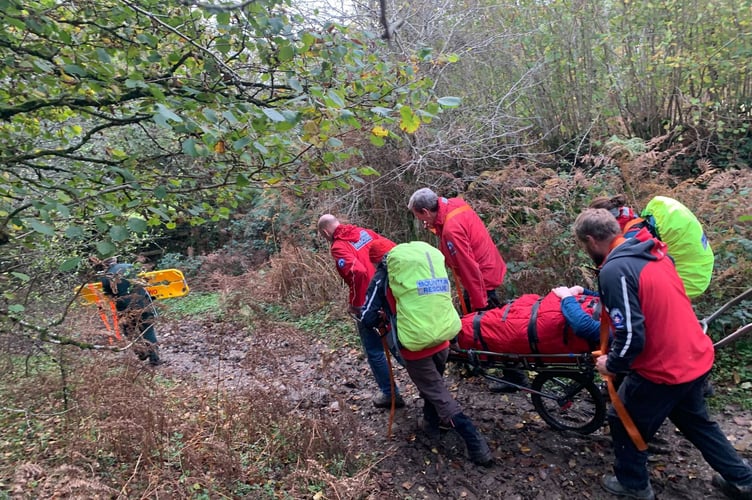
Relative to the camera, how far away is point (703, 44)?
Result: 6.86 meters

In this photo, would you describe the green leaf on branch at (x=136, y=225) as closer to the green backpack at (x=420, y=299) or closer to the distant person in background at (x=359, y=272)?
the green backpack at (x=420, y=299)

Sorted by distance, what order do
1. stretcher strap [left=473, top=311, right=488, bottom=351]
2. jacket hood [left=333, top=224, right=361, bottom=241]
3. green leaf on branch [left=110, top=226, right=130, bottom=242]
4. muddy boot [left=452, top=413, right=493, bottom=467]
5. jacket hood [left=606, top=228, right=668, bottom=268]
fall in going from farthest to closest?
jacket hood [left=333, top=224, right=361, bottom=241], stretcher strap [left=473, top=311, right=488, bottom=351], muddy boot [left=452, top=413, right=493, bottom=467], jacket hood [left=606, top=228, right=668, bottom=268], green leaf on branch [left=110, top=226, right=130, bottom=242]

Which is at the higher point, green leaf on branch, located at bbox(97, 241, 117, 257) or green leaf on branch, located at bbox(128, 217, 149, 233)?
green leaf on branch, located at bbox(128, 217, 149, 233)

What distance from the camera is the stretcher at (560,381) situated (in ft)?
11.9

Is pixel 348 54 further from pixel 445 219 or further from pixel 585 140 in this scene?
pixel 585 140

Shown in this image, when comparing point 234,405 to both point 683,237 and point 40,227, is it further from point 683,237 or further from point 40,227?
point 683,237

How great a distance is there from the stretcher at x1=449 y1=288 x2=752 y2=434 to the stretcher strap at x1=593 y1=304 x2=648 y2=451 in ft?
1.20

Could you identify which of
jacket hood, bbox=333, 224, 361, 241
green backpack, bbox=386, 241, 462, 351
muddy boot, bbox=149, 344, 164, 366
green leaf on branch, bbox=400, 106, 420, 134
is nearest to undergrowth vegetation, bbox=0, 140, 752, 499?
muddy boot, bbox=149, 344, 164, 366

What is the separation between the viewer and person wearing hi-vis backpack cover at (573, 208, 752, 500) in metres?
2.76

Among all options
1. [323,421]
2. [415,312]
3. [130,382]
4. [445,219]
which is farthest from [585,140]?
[130,382]

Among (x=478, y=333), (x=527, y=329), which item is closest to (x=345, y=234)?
(x=478, y=333)

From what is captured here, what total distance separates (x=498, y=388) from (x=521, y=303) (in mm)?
1395

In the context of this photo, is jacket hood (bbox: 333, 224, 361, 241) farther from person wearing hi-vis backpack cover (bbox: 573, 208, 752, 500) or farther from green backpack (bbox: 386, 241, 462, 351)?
person wearing hi-vis backpack cover (bbox: 573, 208, 752, 500)

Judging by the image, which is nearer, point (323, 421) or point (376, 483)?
point (376, 483)
